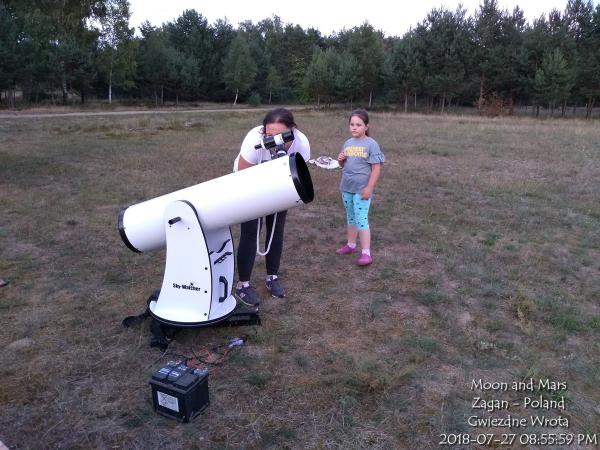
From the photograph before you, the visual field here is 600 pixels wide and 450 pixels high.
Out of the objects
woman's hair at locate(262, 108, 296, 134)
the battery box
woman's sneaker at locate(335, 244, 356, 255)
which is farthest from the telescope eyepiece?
woman's sneaker at locate(335, 244, 356, 255)

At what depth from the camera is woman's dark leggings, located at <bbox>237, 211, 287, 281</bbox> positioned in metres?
3.43

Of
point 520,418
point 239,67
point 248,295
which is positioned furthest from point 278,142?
point 239,67

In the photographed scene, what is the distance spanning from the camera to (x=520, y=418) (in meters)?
2.39

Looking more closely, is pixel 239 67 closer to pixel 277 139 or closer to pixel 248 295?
pixel 248 295

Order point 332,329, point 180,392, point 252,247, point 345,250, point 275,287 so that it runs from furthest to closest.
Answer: point 345,250
point 275,287
point 252,247
point 332,329
point 180,392

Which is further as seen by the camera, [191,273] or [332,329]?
[332,329]

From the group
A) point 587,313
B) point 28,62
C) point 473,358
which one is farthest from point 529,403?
point 28,62

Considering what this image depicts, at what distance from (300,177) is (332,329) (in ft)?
3.84

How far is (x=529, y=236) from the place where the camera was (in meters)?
5.30

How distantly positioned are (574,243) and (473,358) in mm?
2924

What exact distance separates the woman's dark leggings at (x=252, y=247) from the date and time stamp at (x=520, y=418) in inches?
65.4

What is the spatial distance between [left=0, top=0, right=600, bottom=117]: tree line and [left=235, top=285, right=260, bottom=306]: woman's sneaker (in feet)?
79.8

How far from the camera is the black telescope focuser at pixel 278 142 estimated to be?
286 centimetres

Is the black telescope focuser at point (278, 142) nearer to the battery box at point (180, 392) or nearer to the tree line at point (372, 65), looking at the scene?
the battery box at point (180, 392)
